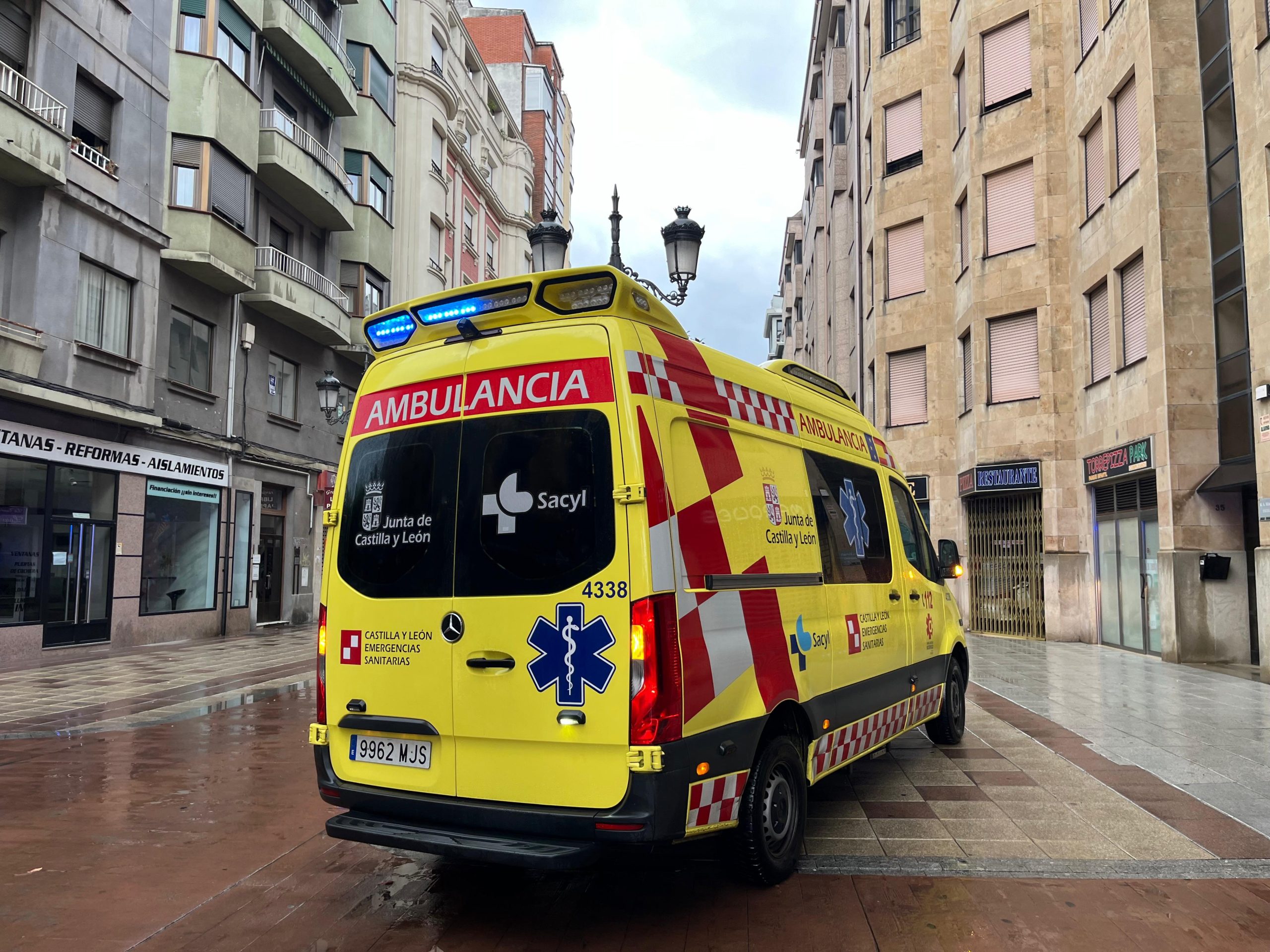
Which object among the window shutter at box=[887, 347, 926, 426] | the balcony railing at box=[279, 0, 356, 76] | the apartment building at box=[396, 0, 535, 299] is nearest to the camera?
the balcony railing at box=[279, 0, 356, 76]

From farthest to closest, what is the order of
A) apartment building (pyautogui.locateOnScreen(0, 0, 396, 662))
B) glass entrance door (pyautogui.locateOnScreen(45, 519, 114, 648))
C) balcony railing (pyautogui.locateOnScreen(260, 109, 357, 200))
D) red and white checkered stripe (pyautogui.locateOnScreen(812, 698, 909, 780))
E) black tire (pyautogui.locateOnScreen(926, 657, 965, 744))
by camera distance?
balcony railing (pyautogui.locateOnScreen(260, 109, 357, 200))
glass entrance door (pyautogui.locateOnScreen(45, 519, 114, 648))
apartment building (pyautogui.locateOnScreen(0, 0, 396, 662))
black tire (pyautogui.locateOnScreen(926, 657, 965, 744))
red and white checkered stripe (pyautogui.locateOnScreen(812, 698, 909, 780))

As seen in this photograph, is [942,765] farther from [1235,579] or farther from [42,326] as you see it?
[42,326]

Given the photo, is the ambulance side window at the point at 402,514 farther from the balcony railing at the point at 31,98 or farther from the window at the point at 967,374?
the window at the point at 967,374

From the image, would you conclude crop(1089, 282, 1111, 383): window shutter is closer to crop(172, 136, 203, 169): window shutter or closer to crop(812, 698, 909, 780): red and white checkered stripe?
crop(812, 698, 909, 780): red and white checkered stripe

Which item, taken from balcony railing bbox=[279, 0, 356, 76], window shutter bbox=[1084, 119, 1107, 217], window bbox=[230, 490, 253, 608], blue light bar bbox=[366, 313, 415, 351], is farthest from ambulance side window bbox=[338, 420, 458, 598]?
balcony railing bbox=[279, 0, 356, 76]

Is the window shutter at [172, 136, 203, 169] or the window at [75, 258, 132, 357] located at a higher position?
the window shutter at [172, 136, 203, 169]

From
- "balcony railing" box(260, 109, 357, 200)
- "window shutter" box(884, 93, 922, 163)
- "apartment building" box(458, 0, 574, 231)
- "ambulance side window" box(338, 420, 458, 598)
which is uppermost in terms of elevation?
"apartment building" box(458, 0, 574, 231)

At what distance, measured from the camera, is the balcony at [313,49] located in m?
20.5

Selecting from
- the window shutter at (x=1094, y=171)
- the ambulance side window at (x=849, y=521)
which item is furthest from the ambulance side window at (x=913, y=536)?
the window shutter at (x=1094, y=171)

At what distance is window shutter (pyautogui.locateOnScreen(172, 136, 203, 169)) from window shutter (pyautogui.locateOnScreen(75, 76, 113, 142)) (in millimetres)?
1562

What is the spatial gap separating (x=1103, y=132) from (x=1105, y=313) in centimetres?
325

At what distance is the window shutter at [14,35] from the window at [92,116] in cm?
95

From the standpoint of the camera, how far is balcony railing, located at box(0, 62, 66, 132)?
45.0ft

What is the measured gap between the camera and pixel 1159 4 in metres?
15.0
